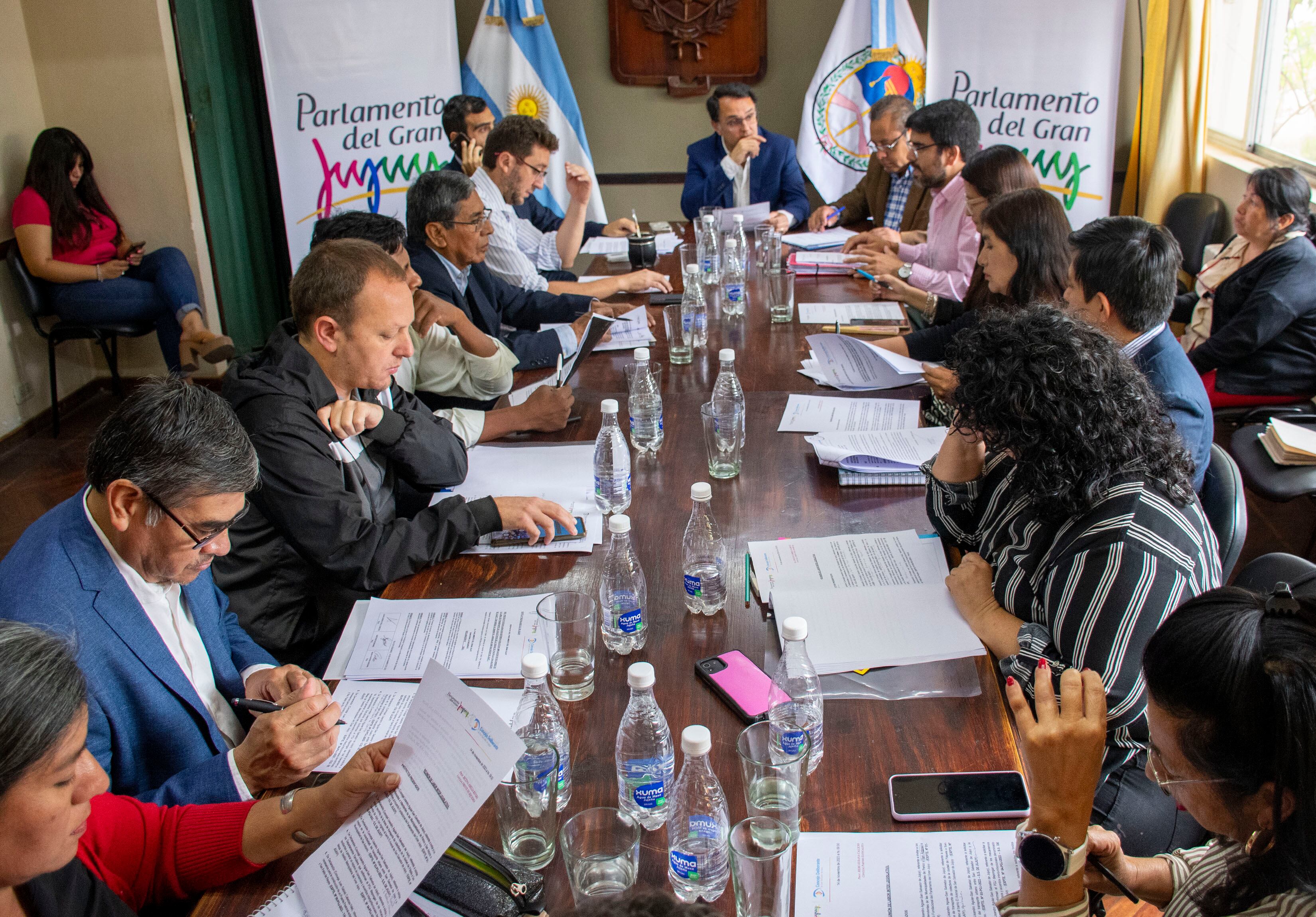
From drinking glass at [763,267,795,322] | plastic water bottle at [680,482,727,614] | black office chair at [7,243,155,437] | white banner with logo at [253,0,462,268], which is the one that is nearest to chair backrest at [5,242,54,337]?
black office chair at [7,243,155,437]

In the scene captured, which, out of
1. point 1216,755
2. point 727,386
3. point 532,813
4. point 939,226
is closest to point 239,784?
point 532,813

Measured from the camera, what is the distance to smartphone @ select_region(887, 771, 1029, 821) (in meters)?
1.21

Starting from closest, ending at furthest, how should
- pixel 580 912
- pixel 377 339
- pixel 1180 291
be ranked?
pixel 580 912 < pixel 377 339 < pixel 1180 291

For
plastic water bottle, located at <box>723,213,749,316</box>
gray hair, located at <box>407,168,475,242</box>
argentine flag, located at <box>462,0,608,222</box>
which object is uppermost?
argentine flag, located at <box>462,0,608,222</box>

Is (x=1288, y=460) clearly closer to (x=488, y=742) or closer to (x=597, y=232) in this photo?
(x=488, y=742)

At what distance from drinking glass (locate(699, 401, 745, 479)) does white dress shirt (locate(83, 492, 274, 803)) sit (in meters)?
0.98

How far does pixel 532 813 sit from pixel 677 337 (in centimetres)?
212

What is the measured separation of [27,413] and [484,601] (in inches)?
151

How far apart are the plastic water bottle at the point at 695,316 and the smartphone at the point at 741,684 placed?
5.25ft

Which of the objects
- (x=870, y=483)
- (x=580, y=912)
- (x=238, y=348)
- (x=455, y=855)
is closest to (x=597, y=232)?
(x=238, y=348)

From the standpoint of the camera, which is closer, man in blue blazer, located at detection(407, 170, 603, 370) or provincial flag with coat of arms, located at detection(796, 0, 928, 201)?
man in blue blazer, located at detection(407, 170, 603, 370)

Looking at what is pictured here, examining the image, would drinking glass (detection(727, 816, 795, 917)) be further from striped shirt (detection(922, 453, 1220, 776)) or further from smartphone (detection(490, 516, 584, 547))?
smartphone (detection(490, 516, 584, 547))

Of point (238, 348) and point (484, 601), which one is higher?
point (484, 601)

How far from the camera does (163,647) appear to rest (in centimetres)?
146
